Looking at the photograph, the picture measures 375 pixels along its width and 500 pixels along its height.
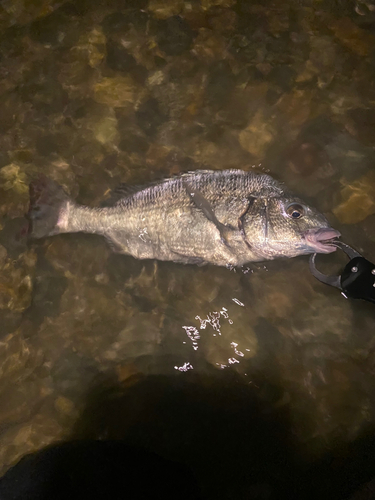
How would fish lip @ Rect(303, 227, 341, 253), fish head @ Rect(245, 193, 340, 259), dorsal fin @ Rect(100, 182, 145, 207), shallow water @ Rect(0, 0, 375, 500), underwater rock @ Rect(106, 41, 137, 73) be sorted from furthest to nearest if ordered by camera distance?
1. underwater rock @ Rect(106, 41, 137, 73)
2. dorsal fin @ Rect(100, 182, 145, 207)
3. shallow water @ Rect(0, 0, 375, 500)
4. fish head @ Rect(245, 193, 340, 259)
5. fish lip @ Rect(303, 227, 341, 253)

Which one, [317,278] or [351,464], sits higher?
[317,278]

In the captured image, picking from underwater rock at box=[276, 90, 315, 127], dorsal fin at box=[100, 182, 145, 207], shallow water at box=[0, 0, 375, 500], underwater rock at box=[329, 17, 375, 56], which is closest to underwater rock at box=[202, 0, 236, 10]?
shallow water at box=[0, 0, 375, 500]

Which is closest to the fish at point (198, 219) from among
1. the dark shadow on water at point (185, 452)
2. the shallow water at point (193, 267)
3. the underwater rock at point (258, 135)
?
the shallow water at point (193, 267)

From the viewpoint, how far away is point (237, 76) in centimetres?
333

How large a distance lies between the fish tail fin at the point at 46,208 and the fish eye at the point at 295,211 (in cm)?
240

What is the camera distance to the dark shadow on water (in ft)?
9.52

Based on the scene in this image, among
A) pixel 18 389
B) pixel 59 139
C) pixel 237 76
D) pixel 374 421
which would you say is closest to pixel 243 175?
pixel 237 76

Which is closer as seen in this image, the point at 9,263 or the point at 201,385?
the point at 201,385

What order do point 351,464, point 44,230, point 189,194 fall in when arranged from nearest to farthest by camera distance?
point 351,464 → point 189,194 → point 44,230

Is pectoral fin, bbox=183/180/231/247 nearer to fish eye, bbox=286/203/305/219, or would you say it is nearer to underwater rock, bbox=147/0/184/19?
fish eye, bbox=286/203/305/219

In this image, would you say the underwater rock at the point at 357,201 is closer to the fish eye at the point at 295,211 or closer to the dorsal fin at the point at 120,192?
the fish eye at the point at 295,211

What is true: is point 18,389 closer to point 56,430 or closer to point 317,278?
point 56,430

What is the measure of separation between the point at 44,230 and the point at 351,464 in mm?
3987

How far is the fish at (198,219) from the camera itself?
9.60ft
